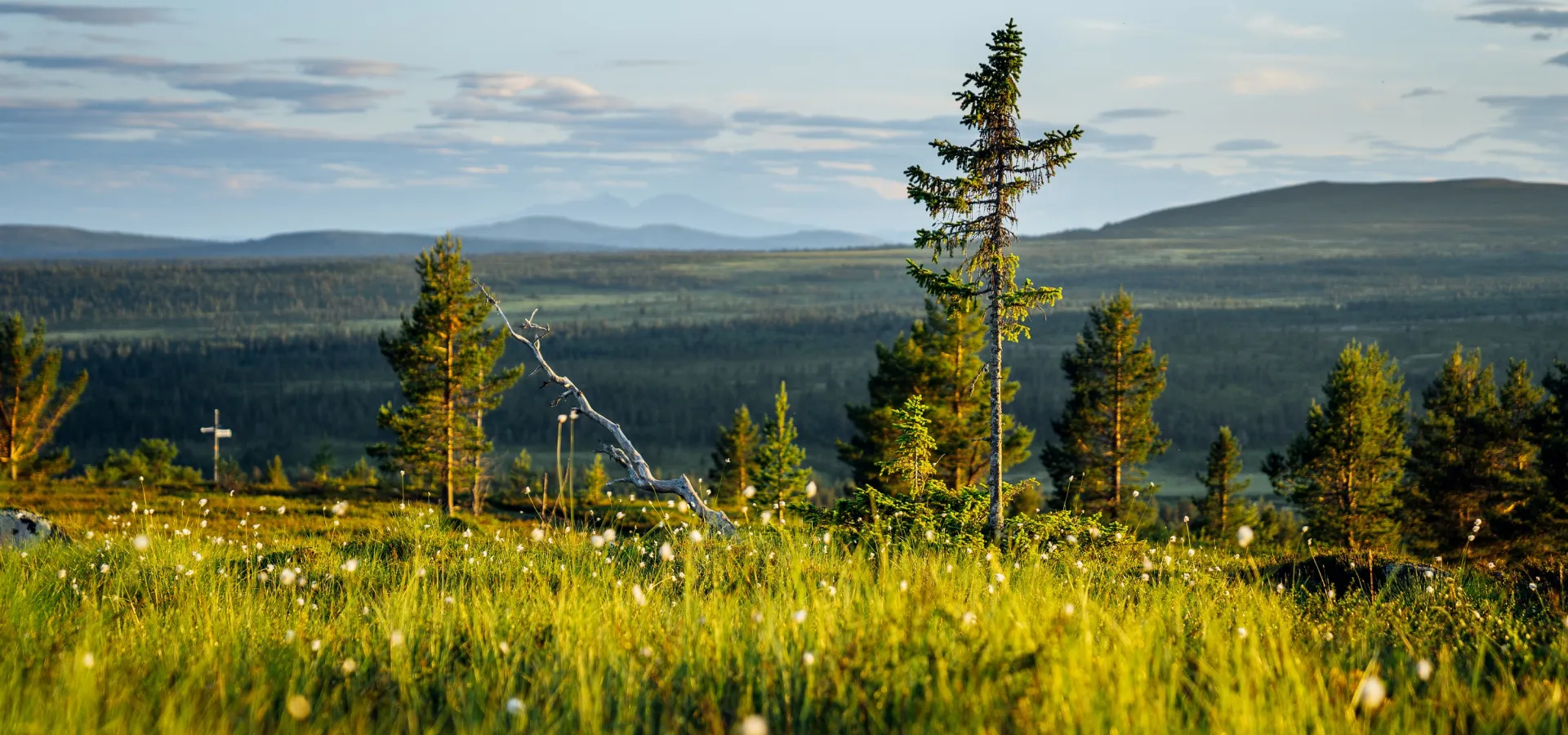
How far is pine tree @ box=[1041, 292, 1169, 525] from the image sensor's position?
43.4m

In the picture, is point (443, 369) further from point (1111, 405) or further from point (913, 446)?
point (913, 446)

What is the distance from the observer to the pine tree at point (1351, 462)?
39.4m

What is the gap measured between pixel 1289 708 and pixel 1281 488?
42.3 m

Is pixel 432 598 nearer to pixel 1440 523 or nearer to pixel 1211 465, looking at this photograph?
pixel 1440 523

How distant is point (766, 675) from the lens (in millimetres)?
4273

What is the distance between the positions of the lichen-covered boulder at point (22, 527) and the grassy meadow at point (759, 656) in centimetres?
623

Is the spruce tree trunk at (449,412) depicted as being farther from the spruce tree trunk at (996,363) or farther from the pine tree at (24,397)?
the spruce tree trunk at (996,363)

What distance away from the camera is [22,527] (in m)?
13.2

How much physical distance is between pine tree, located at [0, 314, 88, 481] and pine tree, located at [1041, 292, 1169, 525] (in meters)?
47.1

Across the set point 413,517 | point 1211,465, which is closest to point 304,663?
point 413,517

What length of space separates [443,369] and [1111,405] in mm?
28591

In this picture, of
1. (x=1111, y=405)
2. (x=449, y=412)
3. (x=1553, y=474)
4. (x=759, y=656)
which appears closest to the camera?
(x=759, y=656)

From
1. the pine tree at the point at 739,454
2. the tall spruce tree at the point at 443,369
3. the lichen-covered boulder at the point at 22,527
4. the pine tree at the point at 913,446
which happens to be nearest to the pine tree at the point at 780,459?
the pine tree at the point at 739,454

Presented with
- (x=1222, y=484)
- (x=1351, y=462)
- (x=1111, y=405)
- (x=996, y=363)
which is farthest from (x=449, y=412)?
(x=1351, y=462)
